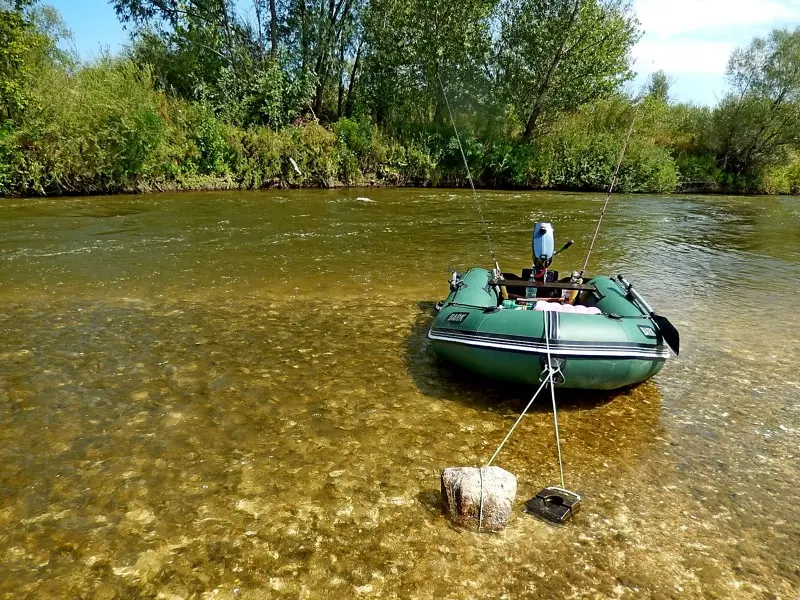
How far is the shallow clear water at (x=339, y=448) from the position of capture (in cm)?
278

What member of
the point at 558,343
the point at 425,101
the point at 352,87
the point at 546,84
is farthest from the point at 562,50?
the point at 558,343

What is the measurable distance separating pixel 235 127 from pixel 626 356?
18156mm

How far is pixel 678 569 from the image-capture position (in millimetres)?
2826

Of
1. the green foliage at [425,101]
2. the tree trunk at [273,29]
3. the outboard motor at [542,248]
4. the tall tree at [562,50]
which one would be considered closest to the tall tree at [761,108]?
the green foliage at [425,101]

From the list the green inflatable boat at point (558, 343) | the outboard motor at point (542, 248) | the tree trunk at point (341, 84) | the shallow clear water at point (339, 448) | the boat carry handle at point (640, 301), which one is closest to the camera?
the shallow clear water at point (339, 448)

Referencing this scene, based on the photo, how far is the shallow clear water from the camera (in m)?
2.78

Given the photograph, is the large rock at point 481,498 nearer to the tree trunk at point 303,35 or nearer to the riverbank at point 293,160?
the riverbank at point 293,160

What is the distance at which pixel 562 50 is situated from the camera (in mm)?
22562

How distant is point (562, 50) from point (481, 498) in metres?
23.3

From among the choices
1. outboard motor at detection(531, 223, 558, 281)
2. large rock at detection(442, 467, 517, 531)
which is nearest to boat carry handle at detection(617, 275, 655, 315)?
outboard motor at detection(531, 223, 558, 281)

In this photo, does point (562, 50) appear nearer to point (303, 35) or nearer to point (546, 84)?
point (546, 84)

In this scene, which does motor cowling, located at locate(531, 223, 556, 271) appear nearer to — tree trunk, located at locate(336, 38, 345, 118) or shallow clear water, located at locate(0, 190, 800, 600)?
shallow clear water, located at locate(0, 190, 800, 600)

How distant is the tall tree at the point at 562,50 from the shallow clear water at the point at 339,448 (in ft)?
55.8

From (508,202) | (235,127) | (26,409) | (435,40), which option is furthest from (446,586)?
(435,40)
